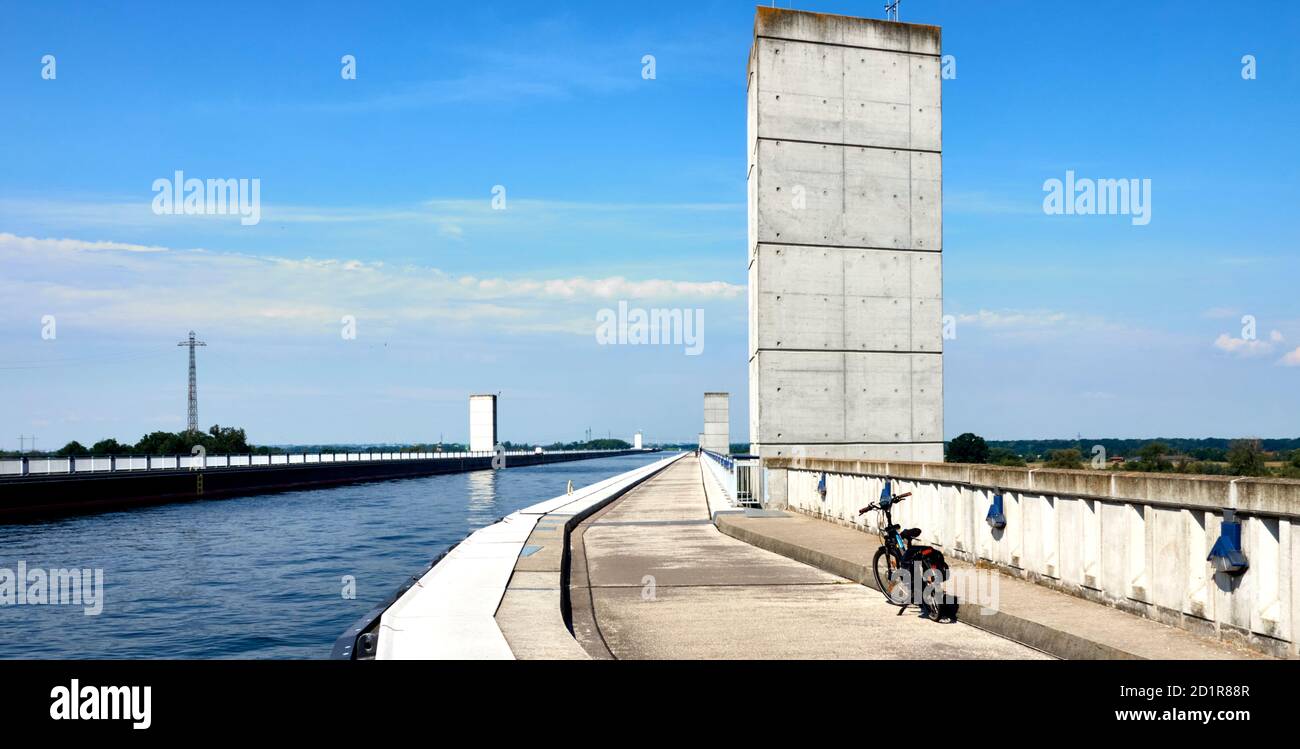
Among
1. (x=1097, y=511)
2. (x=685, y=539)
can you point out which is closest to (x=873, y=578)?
(x=1097, y=511)

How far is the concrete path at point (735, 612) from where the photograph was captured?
9703 millimetres

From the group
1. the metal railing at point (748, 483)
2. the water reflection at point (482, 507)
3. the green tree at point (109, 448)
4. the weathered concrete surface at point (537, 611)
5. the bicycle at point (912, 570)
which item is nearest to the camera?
the weathered concrete surface at point (537, 611)

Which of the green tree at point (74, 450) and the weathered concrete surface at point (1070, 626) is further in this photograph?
the green tree at point (74, 450)

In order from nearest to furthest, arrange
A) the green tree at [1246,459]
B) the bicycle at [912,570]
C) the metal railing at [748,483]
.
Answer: the bicycle at [912,570]
the metal railing at [748,483]
the green tree at [1246,459]

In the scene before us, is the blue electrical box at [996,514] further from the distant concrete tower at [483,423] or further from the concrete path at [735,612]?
the distant concrete tower at [483,423]

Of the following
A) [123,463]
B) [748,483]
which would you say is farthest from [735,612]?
[123,463]

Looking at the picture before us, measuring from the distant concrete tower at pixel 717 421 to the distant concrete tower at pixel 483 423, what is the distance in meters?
61.0

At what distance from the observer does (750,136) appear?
32094 mm

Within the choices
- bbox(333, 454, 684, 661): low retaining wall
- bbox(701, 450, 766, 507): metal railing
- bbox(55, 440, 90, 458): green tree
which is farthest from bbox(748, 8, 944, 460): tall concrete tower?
Result: bbox(55, 440, 90, 458): green tree

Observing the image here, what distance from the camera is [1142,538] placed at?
996 centimetres

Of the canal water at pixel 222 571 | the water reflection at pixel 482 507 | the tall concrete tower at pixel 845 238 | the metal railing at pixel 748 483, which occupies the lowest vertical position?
the water reflection at pixel 482 507

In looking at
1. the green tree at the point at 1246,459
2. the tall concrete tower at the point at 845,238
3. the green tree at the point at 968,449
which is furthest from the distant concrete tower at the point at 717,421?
the tall concrete tower at the point at 845,238
